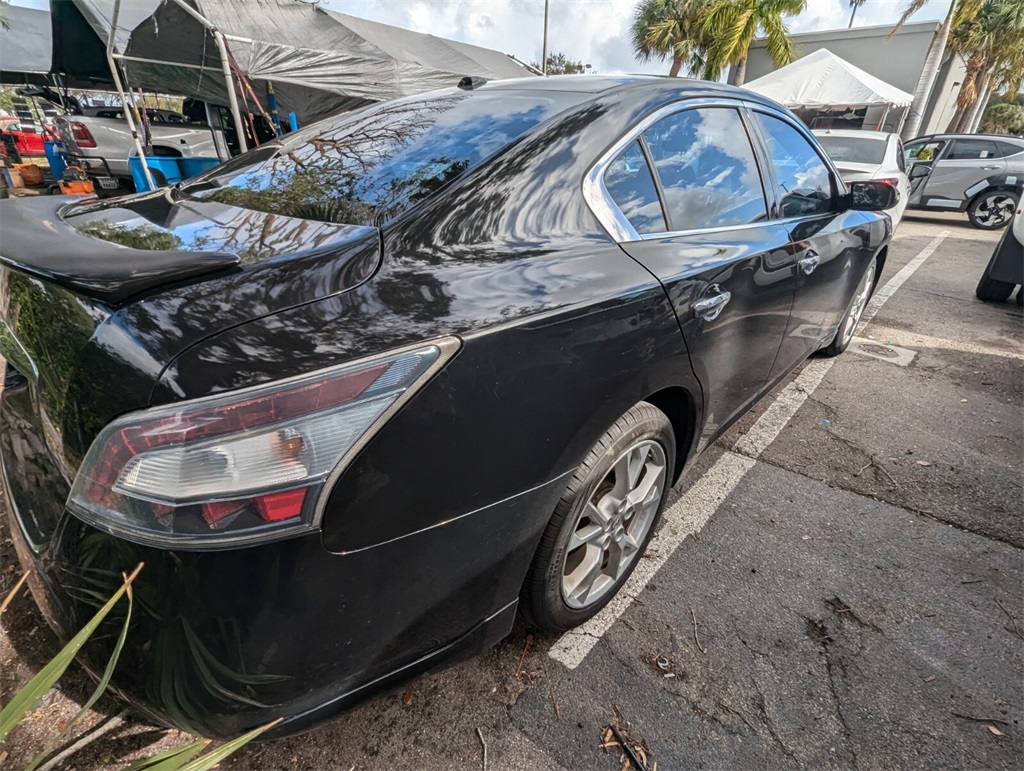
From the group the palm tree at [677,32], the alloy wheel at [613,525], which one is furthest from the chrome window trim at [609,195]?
the palm tree at [677,32]

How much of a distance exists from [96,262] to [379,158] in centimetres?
86

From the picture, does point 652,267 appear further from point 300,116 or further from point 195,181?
point 300,116

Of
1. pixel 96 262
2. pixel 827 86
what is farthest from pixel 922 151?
pixel 96 262

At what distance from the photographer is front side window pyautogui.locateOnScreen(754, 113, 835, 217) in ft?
8.14

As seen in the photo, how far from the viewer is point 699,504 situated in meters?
2.50

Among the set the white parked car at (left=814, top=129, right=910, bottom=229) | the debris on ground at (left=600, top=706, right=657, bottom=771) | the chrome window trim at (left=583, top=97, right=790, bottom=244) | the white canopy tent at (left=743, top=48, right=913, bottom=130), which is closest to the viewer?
the debris on ground at (left=600, top=706, right=657, bottom=771)

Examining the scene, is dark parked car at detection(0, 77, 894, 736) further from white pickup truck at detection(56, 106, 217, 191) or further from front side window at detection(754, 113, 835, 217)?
white pickup truck at detection(56, 106, 217, 191)

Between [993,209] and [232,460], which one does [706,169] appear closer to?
[232,460]

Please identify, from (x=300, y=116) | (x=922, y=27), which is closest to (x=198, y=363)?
(x=300, y=116)

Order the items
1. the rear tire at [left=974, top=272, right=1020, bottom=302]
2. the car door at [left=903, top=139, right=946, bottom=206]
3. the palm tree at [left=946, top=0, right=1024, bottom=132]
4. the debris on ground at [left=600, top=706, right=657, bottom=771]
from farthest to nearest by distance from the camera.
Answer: the palm tree at [left=946, top=0, right=1024, bottom=132] < the car door at [left=903, top=139, right=946, bottom=206] < the rear tire at [left=974, top=272, right=1020, bottom=302] < the debris on ground at [left=600, top=706, right=657, bottom=771]

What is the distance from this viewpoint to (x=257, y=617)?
38.6 inches

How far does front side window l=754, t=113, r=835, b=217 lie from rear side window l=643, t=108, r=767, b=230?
0.83 feet

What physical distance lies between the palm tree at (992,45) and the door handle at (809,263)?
23329 millimetres

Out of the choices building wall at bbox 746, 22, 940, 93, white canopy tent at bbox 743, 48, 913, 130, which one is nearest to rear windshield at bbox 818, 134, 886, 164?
white canopy tent at bbox 743, 48, 913, 130
